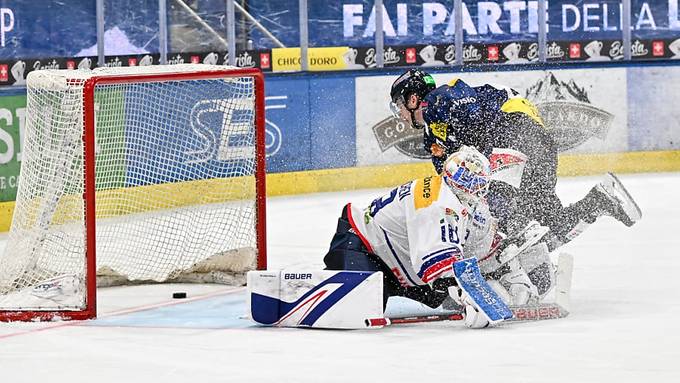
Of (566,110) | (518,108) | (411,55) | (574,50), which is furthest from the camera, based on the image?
(574,50)

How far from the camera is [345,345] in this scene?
19.2 feet

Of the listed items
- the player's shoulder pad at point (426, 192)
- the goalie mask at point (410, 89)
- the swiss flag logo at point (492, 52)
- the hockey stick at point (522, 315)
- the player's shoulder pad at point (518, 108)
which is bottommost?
the hockey stick at point (522, 315)

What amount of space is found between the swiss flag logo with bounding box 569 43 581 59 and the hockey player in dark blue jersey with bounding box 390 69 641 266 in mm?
5310

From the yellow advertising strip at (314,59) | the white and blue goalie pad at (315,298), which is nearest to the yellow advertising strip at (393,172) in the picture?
the yellow advertising strip at (314,59)

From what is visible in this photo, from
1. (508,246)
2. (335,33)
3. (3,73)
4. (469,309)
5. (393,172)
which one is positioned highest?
(335,33)

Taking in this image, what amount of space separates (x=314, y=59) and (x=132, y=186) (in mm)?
3515

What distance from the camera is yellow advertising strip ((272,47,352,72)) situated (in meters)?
11.6

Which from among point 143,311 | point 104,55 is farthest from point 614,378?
point 104,55

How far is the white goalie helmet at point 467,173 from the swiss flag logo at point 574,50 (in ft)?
21.7

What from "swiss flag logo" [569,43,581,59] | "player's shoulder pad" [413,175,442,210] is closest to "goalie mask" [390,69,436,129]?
"player's shoulder pad" [413,175,442,210]

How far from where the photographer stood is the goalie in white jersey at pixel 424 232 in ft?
19.8

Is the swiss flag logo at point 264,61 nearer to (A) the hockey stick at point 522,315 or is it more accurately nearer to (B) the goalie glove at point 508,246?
(B) the goalie glove at point 508,246

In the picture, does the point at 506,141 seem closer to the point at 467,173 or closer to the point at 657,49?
the point at 467,173

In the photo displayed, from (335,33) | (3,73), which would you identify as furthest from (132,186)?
(335,33)
